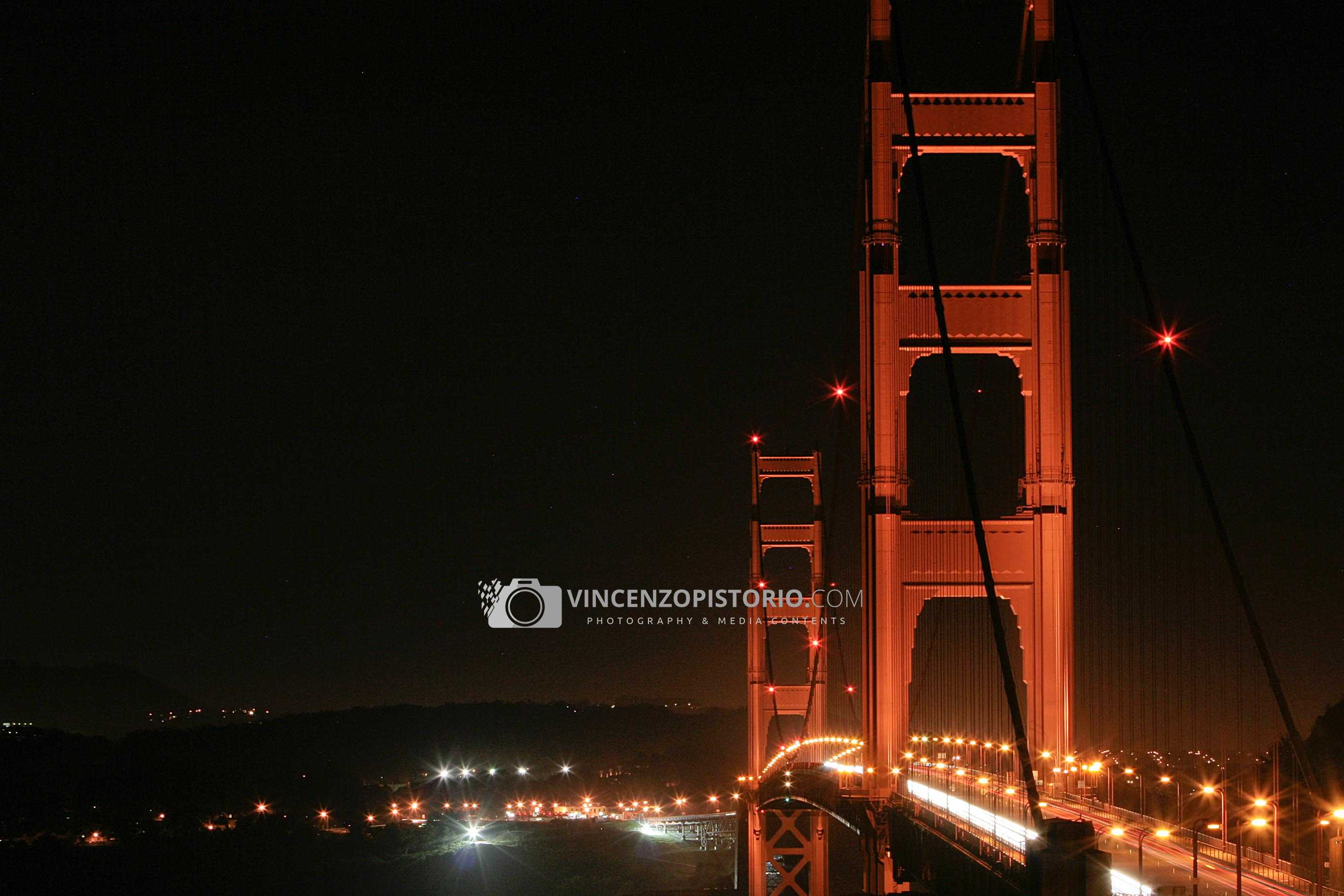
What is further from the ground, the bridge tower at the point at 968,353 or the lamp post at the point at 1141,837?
the bridge tower at the point at 968,353

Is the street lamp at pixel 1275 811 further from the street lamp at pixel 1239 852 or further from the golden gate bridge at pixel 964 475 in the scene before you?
the golden gate bridge at pixel 964 475

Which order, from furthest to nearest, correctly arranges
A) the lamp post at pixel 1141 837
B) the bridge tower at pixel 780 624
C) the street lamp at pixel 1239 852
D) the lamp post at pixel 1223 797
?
the bridge tower at pixel 780 624 < the lamp post at pixel 1223 797 < the lamp post at pixel 1141 837 < the street lamp at pixel 1239 852

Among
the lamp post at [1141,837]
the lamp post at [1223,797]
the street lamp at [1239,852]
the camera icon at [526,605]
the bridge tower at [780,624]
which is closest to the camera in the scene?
the street lamp at [1239,852]

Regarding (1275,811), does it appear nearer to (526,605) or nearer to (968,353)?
(968,353)

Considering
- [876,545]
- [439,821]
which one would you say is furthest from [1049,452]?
[439,821]

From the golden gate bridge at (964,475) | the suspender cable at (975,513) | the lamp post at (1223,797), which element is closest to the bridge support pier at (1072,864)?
the suspender cable at (975,513)
